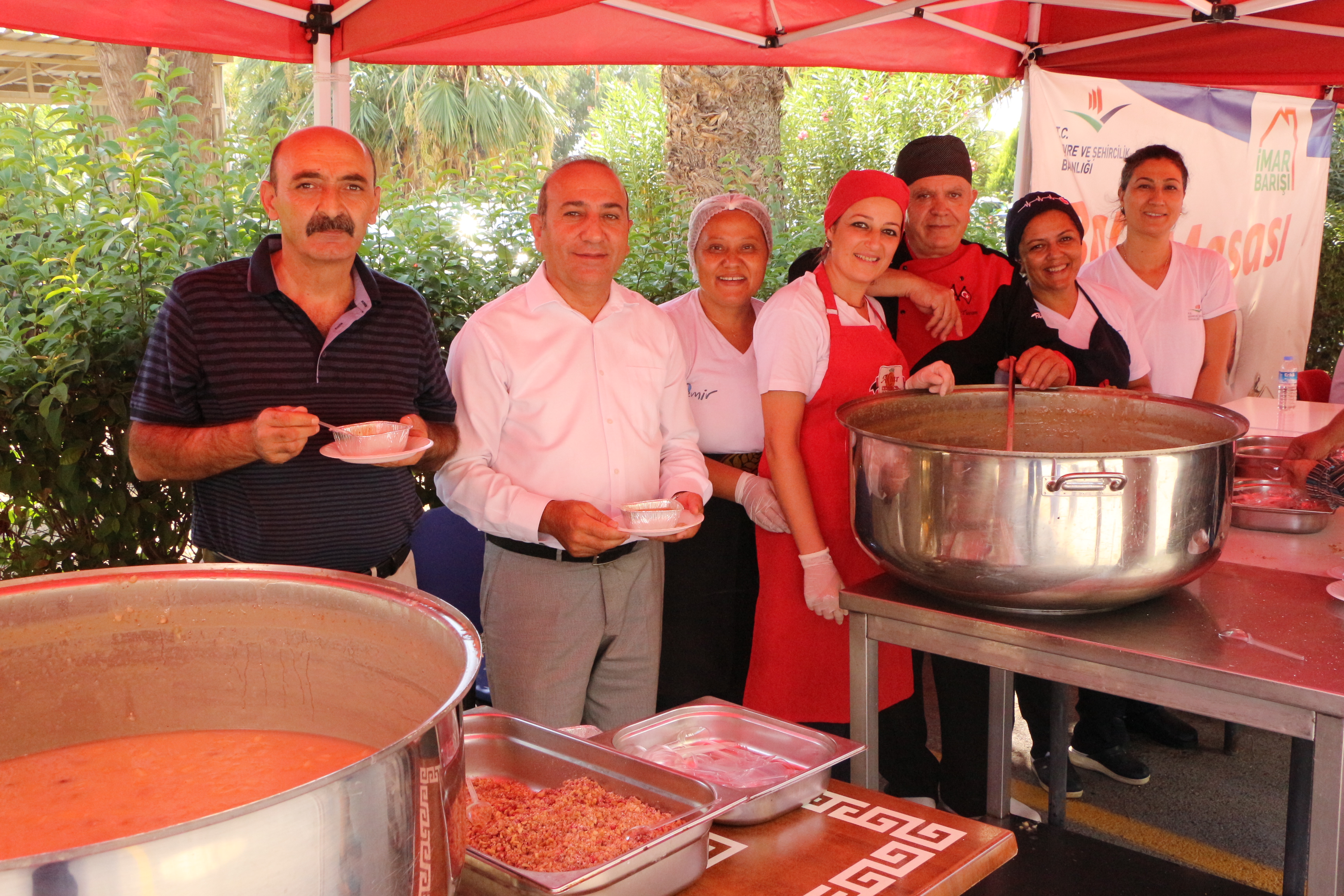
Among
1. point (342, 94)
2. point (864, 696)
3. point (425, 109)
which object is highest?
point (425, 109)

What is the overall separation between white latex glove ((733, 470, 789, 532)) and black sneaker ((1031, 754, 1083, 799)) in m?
1.29

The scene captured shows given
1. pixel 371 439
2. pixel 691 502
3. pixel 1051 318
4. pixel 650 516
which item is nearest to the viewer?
pixel 371 439

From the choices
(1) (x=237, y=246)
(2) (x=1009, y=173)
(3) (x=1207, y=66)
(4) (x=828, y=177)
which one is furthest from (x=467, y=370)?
(2) (x=1009, y=173)

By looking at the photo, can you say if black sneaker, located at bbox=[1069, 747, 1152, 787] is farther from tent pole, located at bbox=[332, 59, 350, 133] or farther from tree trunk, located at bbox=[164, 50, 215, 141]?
tree trunk, located at bbox=[164, 50, 215, 141]

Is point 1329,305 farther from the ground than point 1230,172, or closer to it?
closer to it

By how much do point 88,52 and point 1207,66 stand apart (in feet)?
24.7

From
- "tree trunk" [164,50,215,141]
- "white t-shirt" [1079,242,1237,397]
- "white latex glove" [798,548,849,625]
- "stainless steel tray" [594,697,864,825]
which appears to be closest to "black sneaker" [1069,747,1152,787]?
"white t-shirt" [1079,242,1237,397]

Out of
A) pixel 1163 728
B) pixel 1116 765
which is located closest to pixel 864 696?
pixel 1116 765

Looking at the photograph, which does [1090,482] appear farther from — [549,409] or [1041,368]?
[549,409]

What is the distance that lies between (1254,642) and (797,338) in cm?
124

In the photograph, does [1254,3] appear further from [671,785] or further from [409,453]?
[671,785]

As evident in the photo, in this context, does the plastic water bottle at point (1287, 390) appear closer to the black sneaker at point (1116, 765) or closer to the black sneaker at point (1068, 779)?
the black sneaker at point (1116, 765)

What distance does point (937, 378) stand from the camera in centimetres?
227

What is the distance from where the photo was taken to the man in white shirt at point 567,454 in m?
2.44
